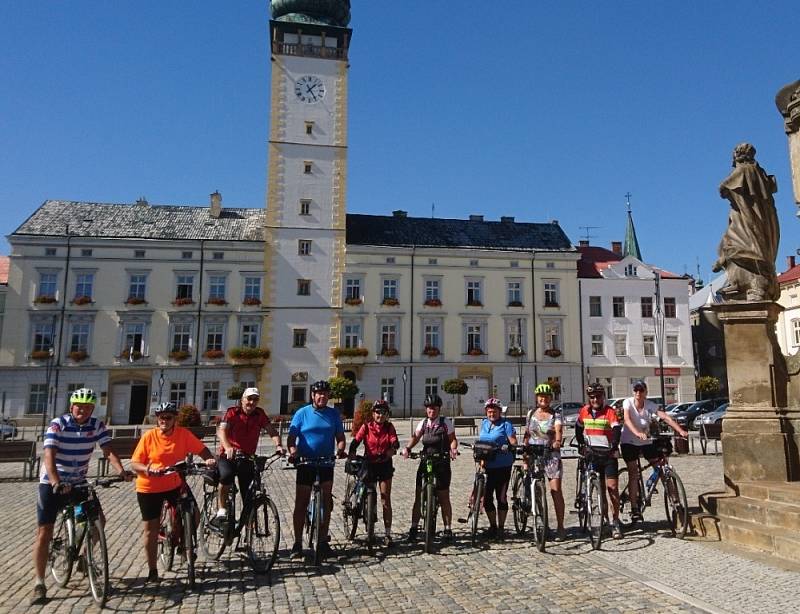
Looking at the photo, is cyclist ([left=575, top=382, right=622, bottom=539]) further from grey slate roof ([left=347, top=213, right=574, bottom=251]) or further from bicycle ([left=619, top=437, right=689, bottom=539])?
grey slate roof ([left=347, top=213, right=574, bottom=251])

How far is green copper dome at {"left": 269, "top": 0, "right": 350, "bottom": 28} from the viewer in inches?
1667

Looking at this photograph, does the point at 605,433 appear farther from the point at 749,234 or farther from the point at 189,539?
the point at 189,539

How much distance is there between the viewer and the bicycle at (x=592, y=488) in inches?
286

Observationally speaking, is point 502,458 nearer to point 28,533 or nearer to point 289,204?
point 28,533

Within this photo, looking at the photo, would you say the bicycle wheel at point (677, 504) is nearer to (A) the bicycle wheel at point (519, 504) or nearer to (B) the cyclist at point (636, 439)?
(B) the cyclist at point (636, 439)

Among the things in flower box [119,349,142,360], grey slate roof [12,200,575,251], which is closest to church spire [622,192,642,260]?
grey slate roof [12,200,575,251]

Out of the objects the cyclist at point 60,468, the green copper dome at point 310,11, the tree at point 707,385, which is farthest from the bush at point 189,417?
the tree at point 707,385

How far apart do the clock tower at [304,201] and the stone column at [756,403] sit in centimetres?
3218

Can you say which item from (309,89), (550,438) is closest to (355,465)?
(550,438)

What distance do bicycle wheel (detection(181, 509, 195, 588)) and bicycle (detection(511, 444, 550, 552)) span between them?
3.90 meters

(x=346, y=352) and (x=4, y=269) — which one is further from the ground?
(x=4, y=269)

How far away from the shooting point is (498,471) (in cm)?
757

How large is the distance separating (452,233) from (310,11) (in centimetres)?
1919

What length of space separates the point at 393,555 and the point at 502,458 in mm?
1811
